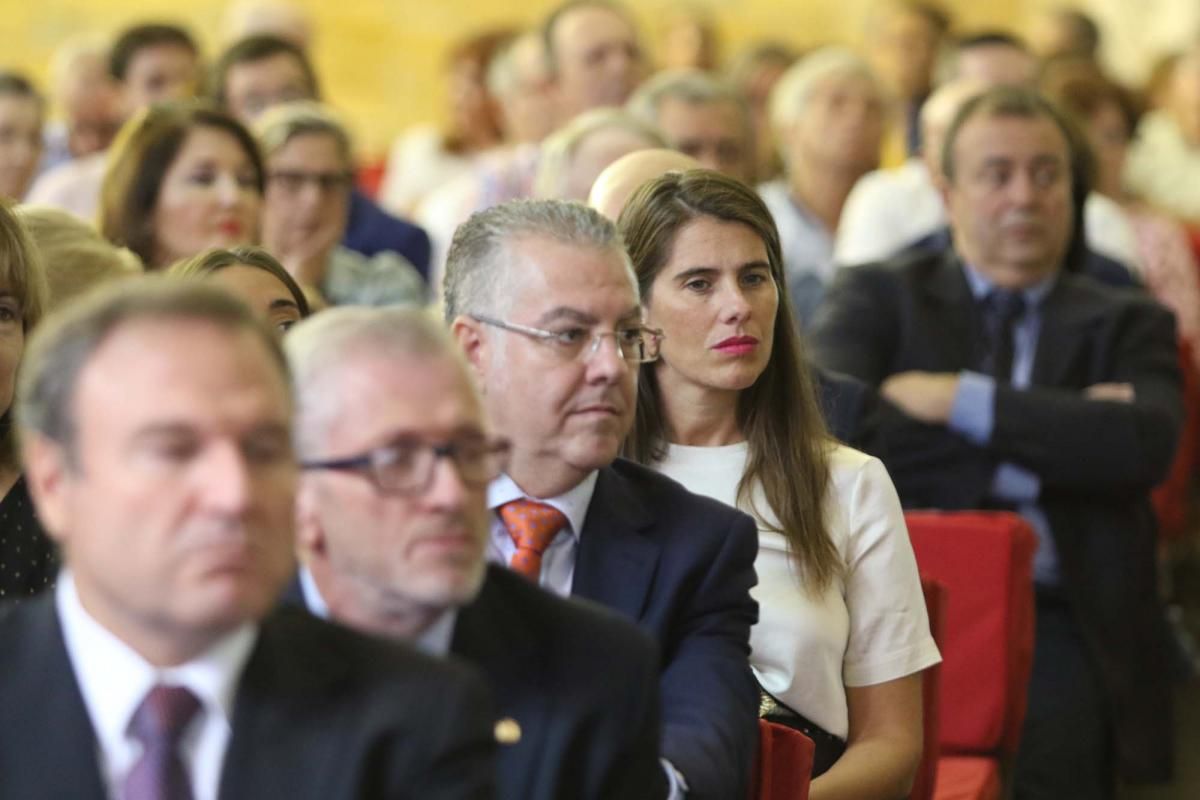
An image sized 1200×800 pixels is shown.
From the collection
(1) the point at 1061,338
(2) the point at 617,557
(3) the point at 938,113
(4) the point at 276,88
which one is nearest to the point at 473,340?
(2) the point at 617,557

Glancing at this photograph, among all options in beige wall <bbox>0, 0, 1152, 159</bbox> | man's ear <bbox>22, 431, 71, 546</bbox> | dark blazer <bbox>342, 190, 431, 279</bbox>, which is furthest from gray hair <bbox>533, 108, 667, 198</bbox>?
beige wall <bbox>0, 0, 1152, 159</bbox>

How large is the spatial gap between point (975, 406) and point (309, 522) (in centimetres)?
265

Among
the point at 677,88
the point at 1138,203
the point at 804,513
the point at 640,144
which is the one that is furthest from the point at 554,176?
the point at 1138,203

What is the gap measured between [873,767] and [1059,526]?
1.70m

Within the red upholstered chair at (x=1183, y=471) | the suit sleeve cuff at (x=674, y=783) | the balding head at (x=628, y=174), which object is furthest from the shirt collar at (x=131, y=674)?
the red upholstered chair at (x=1183, y=471)

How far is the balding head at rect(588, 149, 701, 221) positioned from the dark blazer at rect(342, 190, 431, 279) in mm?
2545

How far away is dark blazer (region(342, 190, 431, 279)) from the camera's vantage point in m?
6.06

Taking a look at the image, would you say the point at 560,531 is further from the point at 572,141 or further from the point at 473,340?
the point at 572,141

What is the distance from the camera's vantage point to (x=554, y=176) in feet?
14.8

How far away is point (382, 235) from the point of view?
6090mm

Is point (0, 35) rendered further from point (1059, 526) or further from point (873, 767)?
point (873, 767)

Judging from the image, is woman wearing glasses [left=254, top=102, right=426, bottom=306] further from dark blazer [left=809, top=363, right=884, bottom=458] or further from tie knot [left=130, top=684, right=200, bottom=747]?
tie knot [left=130, top=684, right=200, bottom=747]

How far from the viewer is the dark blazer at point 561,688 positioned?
202 centimetres

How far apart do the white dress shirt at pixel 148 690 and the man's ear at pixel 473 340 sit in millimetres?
945
